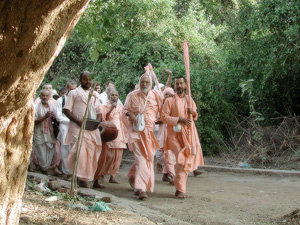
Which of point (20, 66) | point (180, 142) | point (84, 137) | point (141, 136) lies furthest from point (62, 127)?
point (20, 66)

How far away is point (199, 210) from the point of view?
21.2 ft

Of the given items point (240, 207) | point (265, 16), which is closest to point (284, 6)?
point (265, 16)

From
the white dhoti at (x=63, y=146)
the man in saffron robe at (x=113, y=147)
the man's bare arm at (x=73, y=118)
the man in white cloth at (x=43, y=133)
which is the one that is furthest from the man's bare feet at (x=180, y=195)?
the man in white cloth at (x=43, y=133)

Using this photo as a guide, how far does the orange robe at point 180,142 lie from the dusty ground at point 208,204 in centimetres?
42

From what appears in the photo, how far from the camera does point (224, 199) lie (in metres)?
7.33

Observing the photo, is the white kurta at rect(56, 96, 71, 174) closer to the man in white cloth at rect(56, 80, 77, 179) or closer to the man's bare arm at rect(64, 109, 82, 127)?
the man in white cloth at rect(56, 80, 77, 179)

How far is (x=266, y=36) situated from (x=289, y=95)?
217 centimetres

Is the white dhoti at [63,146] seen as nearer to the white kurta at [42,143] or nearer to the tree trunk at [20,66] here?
the white kurta at [42,143]

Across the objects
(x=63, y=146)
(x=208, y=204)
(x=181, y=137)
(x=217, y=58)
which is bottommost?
(x=208, y=204)

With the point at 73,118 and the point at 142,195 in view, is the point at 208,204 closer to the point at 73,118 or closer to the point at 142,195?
A: the point at 142,195

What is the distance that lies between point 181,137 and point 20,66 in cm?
507

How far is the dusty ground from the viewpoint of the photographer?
528 centimetres

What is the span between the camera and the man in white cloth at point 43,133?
9961mm

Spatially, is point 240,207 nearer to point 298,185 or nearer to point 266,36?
point 298,185
